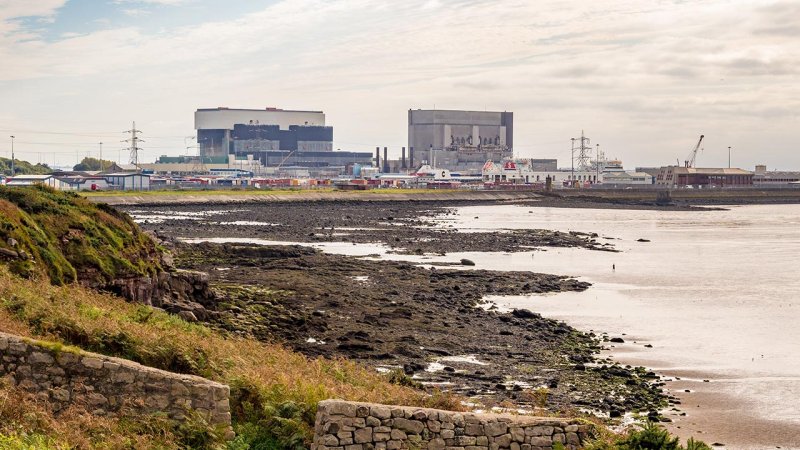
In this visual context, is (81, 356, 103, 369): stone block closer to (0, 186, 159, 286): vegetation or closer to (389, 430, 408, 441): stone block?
(389, 430, 408, 441): stone block

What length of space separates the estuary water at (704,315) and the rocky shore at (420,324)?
1402mm

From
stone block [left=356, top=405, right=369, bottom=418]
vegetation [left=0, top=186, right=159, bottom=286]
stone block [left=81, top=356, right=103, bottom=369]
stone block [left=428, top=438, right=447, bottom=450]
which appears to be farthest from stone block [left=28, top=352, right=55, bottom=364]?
vegetation [left=0, top=186, right=159, bottom=286]

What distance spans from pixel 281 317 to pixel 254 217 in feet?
242

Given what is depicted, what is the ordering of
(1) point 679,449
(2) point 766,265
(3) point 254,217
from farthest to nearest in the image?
1. (3) point 254,217
2. (2) point 766,265
3. (1) point 679,449

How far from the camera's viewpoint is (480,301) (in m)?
38.6

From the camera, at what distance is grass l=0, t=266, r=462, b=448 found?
1278 cm

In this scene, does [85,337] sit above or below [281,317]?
above

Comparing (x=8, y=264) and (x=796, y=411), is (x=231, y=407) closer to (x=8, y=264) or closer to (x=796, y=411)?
(x=8, y=264)

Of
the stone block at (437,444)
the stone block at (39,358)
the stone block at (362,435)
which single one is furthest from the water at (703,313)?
the stone block at (39,358)

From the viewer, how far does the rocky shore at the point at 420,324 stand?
76.2 ft

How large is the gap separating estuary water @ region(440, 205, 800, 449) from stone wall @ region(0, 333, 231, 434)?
11.3 meters

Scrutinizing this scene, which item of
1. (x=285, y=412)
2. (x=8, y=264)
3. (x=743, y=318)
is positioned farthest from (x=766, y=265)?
(x=285, y=412)

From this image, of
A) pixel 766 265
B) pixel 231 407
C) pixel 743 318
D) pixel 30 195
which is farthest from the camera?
pixel 766 265

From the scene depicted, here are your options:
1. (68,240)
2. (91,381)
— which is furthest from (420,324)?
(91,381)
